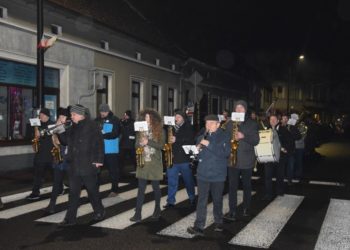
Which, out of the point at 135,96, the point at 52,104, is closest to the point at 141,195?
the point at 52,104

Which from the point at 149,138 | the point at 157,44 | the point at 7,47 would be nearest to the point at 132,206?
the point at 149,138

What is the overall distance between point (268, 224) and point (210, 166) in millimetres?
1578

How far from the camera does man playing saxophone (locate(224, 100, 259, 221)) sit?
24.7ft

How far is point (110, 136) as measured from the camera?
30.7ft

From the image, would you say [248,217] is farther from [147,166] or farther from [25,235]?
[25,235]

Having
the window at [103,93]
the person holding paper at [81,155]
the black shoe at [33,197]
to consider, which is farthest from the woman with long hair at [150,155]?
the window at [103,93]

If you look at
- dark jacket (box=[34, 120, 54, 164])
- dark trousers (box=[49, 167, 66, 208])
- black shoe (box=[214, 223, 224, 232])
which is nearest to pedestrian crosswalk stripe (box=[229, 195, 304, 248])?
black shoe (box=[214, 223, 224, 232])

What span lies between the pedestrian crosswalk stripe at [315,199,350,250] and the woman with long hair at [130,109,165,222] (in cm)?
262

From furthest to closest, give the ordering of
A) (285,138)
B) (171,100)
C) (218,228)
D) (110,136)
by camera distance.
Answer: (171,100) → (285,138) → (110,136) → (218,228)

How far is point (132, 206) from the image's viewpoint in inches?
336

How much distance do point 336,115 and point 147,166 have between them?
272ft

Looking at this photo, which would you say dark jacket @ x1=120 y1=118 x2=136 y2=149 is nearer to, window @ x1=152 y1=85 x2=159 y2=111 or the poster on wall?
the poster on wall

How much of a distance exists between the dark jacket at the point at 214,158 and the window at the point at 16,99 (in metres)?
8.37

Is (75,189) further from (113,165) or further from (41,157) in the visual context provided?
(113,165)
